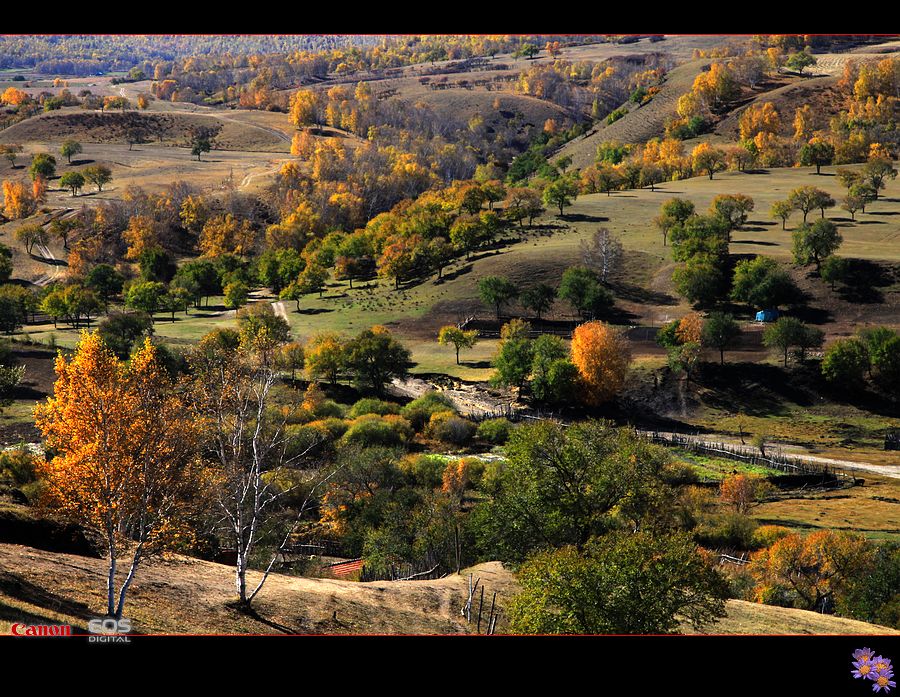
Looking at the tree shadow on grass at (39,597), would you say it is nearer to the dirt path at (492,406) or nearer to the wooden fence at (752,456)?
the wooden fence at (752,456)

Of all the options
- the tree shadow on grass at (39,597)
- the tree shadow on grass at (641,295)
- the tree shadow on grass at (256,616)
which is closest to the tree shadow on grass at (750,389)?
the tree shadow on grass at (641,295)

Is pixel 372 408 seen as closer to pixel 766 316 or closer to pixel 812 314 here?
pixel 766 316

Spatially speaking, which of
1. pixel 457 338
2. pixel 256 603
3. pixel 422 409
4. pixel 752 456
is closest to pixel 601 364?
pixel 457 338

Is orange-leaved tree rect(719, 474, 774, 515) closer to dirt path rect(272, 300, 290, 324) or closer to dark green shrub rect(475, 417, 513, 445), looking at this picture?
dark green shrub rect(475, 417, 513, 445)

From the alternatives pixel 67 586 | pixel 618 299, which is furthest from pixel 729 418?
pixel 67 586

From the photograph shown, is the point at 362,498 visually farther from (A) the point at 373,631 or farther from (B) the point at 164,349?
(B) the point at 164,349
